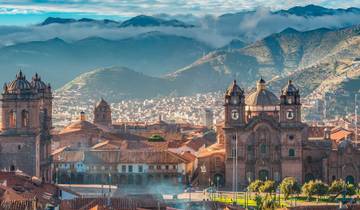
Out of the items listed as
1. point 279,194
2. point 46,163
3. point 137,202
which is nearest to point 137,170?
point 46,163

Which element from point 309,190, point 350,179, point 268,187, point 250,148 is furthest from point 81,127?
point 309,190

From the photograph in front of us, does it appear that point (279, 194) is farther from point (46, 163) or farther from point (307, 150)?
point (46, 163)

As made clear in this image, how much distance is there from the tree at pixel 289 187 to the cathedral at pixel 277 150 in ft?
29.5

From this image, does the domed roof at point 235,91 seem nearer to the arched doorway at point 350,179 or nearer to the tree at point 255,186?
the tree at point 255,186

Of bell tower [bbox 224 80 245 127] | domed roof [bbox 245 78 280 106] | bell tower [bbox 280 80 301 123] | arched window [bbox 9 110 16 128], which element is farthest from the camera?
domed roof [bbox 245 78 280 106]

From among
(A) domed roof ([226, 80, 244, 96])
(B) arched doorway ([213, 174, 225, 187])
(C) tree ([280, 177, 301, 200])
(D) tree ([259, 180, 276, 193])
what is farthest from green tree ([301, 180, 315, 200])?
(A) domed roof ([226, 80, 244, 96])

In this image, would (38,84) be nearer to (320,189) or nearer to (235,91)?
(235,91)

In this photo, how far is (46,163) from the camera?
108 meters

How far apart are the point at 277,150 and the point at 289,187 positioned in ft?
43.7

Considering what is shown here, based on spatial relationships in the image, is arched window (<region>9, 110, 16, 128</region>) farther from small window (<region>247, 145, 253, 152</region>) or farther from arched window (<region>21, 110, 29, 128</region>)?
small window (<region>247, 145, 253, 152</region>)

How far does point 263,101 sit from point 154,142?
24776 millimetres

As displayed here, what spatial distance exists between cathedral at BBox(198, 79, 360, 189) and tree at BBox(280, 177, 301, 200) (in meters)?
8.98

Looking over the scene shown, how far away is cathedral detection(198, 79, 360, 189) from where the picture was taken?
112 metres

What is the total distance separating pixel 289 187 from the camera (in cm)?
10006
